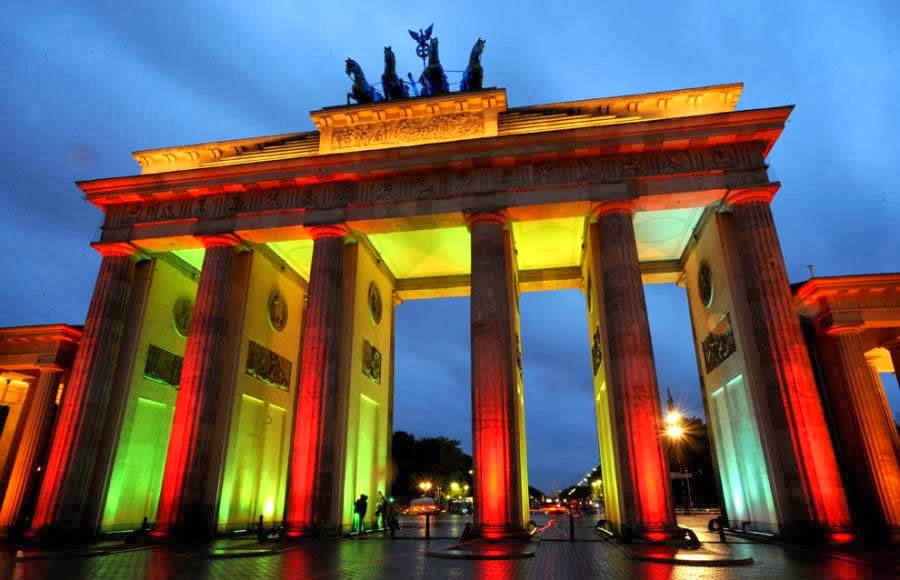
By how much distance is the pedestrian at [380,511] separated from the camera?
2145cm

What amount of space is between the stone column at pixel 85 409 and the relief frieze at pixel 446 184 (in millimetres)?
2469

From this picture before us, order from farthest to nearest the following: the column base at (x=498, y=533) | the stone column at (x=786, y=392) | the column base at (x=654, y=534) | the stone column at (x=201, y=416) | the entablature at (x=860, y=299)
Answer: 1. the entablature at (x=860, y=299)
2. the stone column at (x=201, y=416)
3. the column base at (x=498, y=533)
4. the stone column at (x=786, y=392)
5. the column base at (x=654, y=534)

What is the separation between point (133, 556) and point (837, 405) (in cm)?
2284

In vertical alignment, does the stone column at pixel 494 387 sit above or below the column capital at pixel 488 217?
below

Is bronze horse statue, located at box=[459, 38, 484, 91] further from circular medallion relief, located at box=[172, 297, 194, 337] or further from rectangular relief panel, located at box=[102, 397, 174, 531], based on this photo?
rectangular relief panel, located at box=[102, 397, 174, 531]

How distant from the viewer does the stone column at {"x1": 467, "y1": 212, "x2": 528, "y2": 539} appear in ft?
50.4

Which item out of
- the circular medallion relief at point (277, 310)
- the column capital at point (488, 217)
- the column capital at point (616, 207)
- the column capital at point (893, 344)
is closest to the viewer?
the column capital at point (616, 207)

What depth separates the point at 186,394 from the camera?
18.3m

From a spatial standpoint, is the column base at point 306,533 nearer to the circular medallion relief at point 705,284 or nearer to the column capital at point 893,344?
the circular medallion relief at point 705,284

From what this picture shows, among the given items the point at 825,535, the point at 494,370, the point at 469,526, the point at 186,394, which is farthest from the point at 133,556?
the point at 825,535

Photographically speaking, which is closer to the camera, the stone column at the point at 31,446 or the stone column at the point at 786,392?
the stone column at the point at 786,392

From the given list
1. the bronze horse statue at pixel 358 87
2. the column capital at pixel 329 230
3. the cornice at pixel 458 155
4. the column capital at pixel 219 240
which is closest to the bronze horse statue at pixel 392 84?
the bronze horse statue at pixel 358 87

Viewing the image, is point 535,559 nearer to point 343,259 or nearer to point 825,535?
point 825,535

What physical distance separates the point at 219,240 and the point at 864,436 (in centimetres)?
2434
